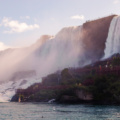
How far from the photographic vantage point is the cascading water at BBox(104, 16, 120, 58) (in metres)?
74.1

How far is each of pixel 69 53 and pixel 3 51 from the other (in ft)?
158

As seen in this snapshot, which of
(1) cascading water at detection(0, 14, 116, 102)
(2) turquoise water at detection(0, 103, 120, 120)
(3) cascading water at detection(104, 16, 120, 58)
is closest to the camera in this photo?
(2) turquoise water at detection(0, 103, 120, 120)

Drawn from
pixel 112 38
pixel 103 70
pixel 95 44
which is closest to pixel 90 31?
pixel 95 44

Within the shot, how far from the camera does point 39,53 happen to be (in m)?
103

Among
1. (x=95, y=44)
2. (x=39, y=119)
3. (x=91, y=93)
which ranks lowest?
(x=39, y=119)

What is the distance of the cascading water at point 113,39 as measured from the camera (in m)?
74.1

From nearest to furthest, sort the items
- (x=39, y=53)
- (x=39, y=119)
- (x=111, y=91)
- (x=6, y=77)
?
(x=39, y=119)
(x=111, y=91)
(x=39, y=53)
(x=6, y=77)

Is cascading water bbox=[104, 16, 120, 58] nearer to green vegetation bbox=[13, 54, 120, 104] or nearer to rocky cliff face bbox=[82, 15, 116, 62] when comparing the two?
rocky cliff face bbox=[82, 15, 116, 62]

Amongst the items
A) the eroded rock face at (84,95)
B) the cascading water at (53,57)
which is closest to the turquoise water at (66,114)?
the eroded rock face at (84,95)

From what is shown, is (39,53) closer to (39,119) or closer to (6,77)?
(6,77)

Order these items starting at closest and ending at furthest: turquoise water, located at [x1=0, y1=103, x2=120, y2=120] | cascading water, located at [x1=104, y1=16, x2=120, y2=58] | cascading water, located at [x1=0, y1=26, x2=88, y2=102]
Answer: turquoise water, located at [x1=0, y1=103, x2=120, y2=120]
cascading water, located at [x1=104, y1=16, x2=120, y2=58]
cascading water, located at [x1=0, y1=26, x2=88, y2=102]

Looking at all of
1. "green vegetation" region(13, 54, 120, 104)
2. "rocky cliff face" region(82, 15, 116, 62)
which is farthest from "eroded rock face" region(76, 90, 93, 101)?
"rocky cliff face" region(82, 15, 116, 62)

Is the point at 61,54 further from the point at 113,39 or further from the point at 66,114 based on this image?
the point at 66,114

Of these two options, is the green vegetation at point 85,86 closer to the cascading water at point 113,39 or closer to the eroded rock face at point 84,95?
the eroded rock face at point 84,95
